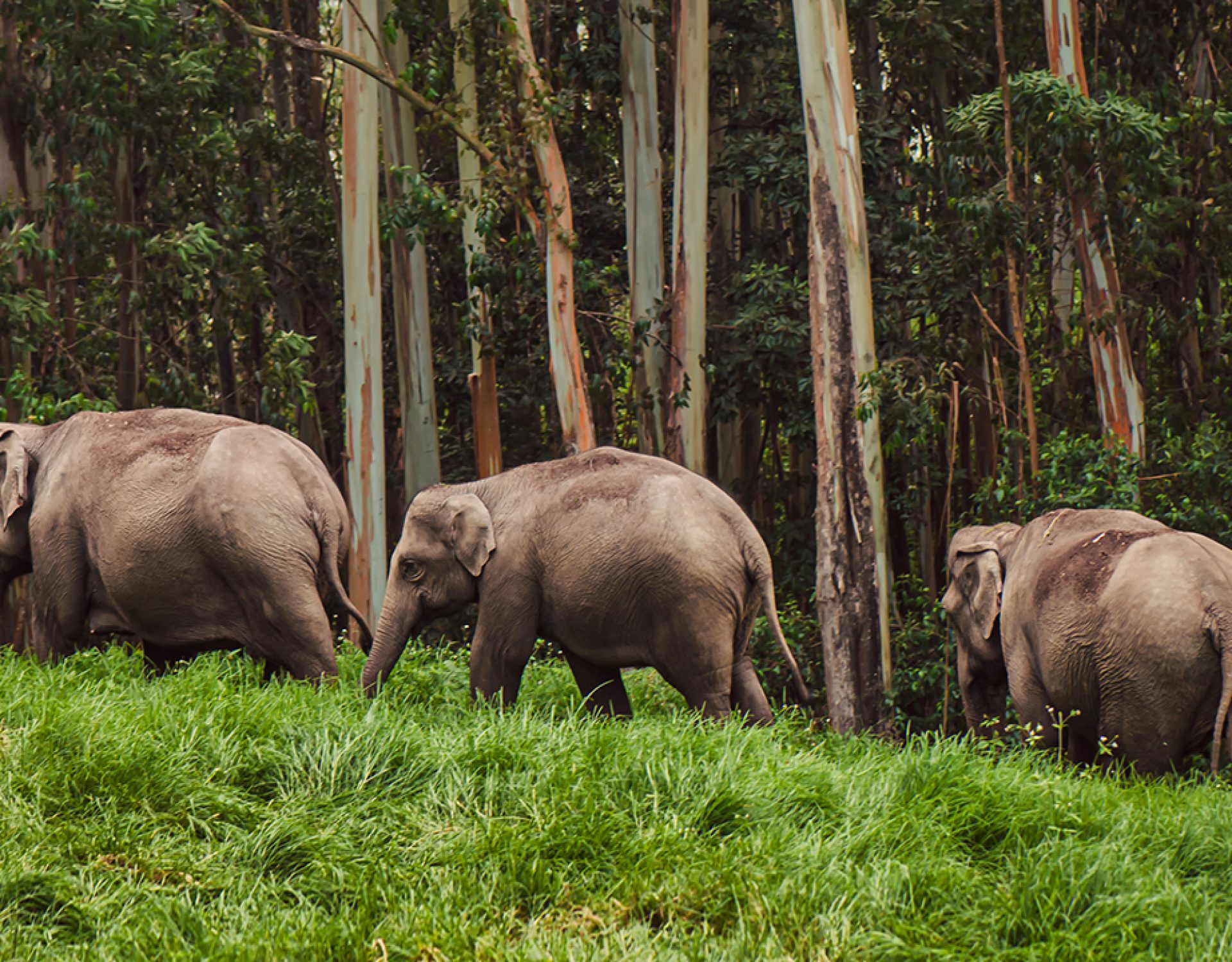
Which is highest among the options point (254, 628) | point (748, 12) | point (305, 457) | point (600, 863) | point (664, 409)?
point (748, 12)

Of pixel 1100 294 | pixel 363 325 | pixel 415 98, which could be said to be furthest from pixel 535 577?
pixel 363 325

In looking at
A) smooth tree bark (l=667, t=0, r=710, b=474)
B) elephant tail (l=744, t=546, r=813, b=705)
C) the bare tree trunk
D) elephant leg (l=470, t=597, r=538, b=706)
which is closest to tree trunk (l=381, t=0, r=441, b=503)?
smooth tree bark (l=667, t=0, r=710, b=474)

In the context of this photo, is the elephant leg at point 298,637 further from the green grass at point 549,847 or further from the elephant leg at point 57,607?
the green grass at point 549,847

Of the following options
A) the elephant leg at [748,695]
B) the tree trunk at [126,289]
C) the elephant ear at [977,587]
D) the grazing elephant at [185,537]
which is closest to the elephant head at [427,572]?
the grazing elephant at [185,537]

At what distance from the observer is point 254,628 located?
21.3 feet

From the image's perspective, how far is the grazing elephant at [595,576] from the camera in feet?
21.1

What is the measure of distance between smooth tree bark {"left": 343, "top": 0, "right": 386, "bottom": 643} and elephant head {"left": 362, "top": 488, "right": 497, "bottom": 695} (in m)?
5.18

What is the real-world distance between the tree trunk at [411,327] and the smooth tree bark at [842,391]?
463 cm

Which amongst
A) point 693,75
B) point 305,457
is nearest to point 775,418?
point 693,75

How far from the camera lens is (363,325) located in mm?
12242

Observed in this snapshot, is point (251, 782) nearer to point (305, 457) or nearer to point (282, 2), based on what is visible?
point (305, 457)

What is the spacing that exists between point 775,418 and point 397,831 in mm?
10107

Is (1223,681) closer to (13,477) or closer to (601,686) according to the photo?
(601,686)

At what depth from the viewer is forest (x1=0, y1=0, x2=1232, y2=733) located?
10180 mm
